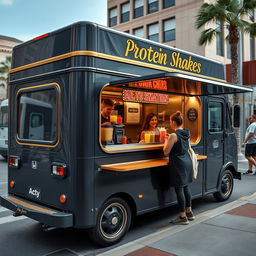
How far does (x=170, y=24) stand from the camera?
2573cm

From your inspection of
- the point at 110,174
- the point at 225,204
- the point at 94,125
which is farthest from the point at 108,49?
the point at 225,204

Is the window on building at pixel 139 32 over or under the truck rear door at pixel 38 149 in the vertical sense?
over

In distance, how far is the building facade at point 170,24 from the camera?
23.9 meters

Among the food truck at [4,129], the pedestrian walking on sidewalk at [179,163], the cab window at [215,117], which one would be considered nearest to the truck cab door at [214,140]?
the cab window at [215,117]

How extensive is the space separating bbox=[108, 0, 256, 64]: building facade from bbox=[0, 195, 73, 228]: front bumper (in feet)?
67.1

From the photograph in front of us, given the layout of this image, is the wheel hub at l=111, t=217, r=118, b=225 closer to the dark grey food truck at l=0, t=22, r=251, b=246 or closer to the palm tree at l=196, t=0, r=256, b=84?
the dark grey food truck at l=0, t=22, r=251, b=246

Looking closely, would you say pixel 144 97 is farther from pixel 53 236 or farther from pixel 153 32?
pixel 153 32

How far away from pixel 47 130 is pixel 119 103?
1.50 m

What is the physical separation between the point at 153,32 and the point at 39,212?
24.9 m

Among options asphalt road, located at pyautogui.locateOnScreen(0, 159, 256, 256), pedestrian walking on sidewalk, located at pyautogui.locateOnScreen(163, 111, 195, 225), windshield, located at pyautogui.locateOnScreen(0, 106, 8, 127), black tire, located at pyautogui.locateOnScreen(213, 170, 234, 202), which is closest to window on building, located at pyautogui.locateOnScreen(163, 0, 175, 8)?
windshield, located at pyautogui.locateOnScreen(0, 106, 8, 127)

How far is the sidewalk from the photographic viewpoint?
3947mm

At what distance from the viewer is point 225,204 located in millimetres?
6488

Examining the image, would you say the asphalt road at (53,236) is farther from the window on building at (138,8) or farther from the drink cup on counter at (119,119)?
the window on building at (138,8)

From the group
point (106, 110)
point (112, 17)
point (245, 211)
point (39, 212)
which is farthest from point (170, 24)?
point (39, 212)
